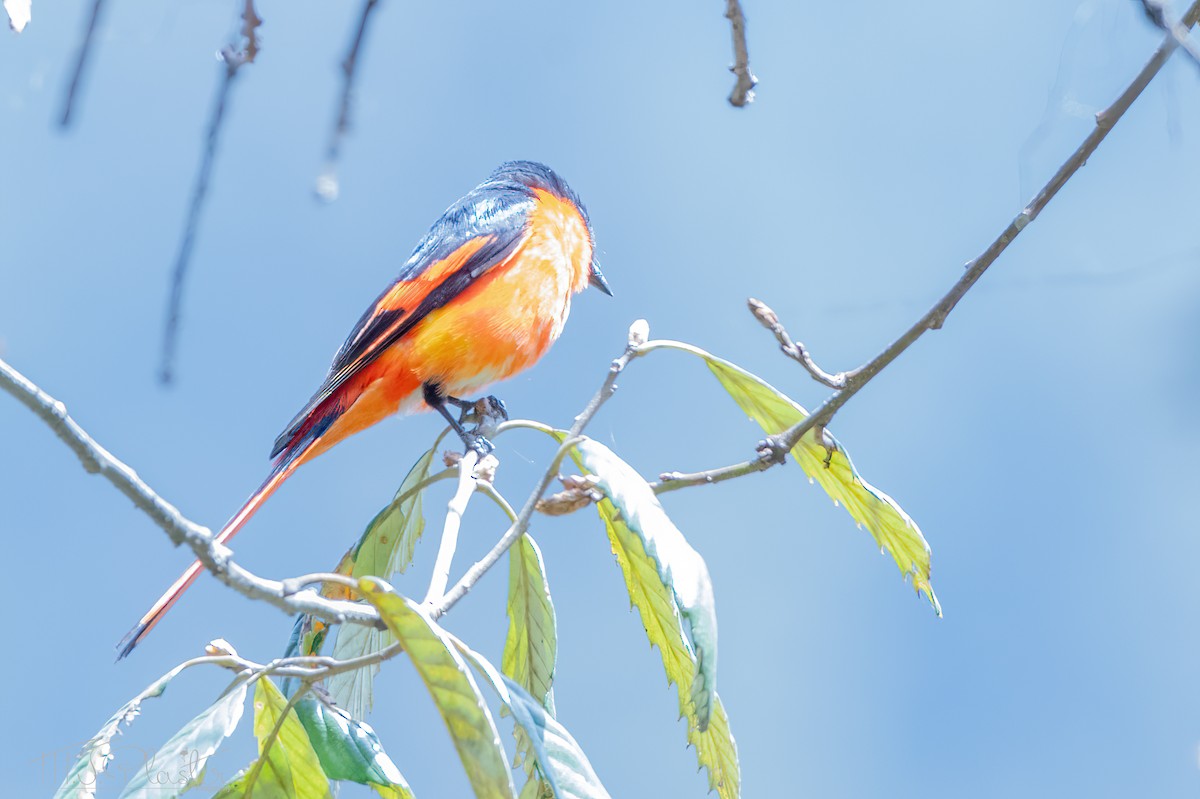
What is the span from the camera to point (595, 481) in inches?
65.9

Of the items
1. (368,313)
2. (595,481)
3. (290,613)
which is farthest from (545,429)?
(368,313)

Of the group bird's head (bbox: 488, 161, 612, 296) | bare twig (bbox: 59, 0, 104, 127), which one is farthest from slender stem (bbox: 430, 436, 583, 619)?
bird's head (bbox: 488, 161, 612, 296)

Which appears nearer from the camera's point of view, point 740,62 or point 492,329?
point 740,62

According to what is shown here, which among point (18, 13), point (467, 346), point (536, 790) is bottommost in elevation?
point (536, 790)

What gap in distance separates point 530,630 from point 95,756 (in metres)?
0.70

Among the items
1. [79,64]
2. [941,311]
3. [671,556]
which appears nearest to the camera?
[79,64]

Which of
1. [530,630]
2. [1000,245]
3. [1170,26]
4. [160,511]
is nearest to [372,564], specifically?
[530,630]

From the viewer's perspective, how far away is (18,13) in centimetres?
118

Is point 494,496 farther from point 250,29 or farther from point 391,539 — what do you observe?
point 250,29

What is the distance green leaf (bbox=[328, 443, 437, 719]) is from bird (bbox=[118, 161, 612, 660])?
2.31 feet

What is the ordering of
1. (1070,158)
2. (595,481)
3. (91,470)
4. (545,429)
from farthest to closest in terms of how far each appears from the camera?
(545,429)
(595,481)
(1070,158)
(91,470)

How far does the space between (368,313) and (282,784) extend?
1.68 meters

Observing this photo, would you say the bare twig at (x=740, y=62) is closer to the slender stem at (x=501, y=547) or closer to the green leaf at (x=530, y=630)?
the slender stem at (x=501, y=547)

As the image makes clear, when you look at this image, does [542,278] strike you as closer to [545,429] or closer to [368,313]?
[368,313]
